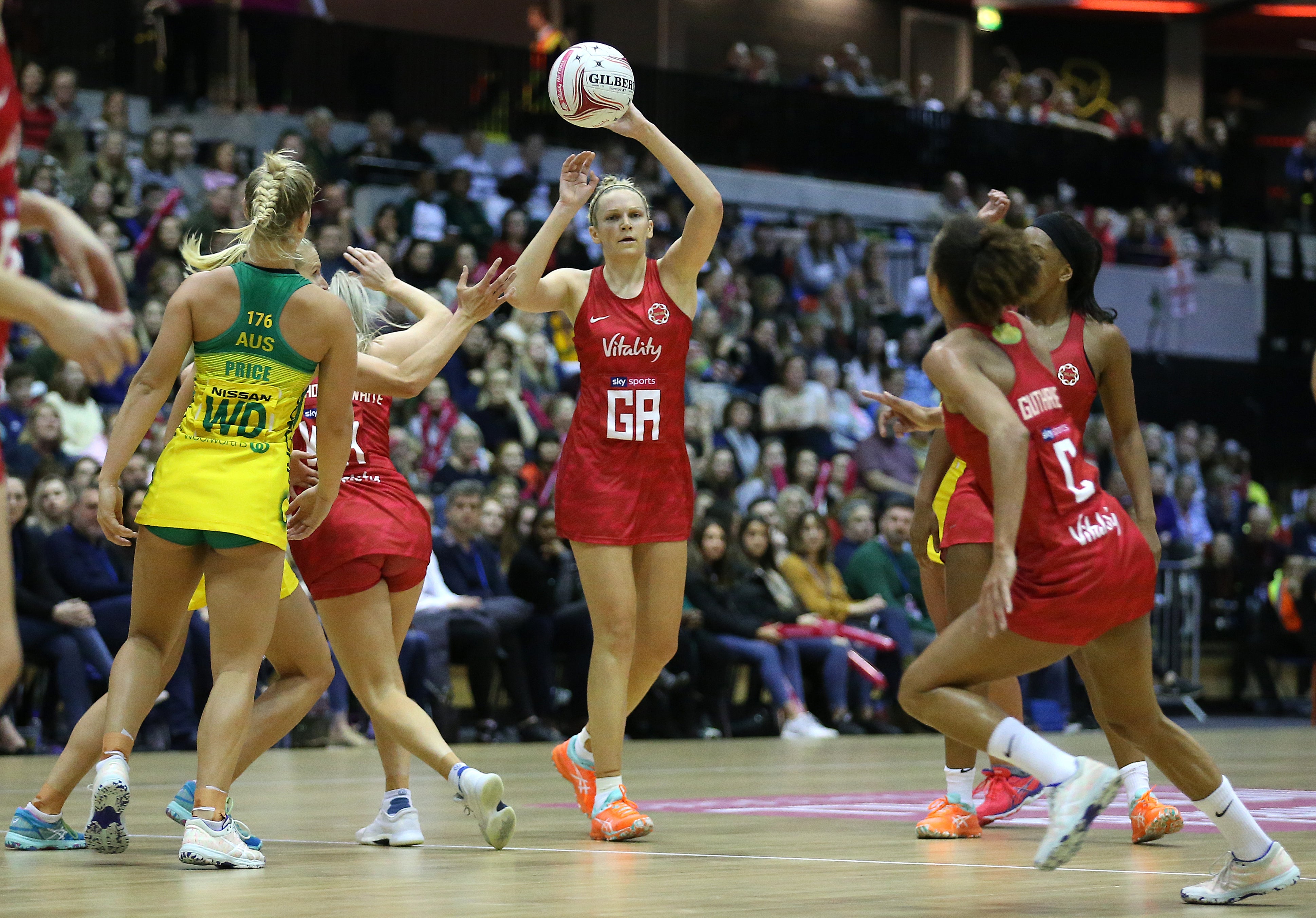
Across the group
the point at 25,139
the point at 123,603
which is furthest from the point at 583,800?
the point at 25,139

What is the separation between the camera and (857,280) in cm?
1977

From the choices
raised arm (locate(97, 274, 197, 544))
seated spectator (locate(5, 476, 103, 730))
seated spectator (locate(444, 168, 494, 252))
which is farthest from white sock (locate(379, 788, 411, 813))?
seated spectator (locate(444, 168, 494, 252))

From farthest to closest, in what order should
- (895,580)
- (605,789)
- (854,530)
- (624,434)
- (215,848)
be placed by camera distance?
1. (854,530)
2. (895,580)
3. (624,434)
4. (605,789)
5. (215,848)

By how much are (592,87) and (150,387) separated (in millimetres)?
2122

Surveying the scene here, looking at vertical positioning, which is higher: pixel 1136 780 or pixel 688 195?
pixel 688 195

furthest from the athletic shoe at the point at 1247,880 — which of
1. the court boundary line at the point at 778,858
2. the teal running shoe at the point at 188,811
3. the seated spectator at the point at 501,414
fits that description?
the seated spectator at the point at 501,414


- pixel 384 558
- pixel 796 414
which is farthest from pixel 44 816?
pixel 796 414

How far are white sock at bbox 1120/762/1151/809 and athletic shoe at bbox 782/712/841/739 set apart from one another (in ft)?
21.9

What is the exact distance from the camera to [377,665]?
5.81 meters

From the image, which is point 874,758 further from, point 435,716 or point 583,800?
point 583,800

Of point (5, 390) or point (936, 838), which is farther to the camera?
point (5, 390)

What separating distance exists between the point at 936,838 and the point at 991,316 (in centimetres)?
223

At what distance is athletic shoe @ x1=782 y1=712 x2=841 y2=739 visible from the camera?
12828 mm

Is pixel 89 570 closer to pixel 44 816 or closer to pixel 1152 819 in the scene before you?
pixel 44 816
